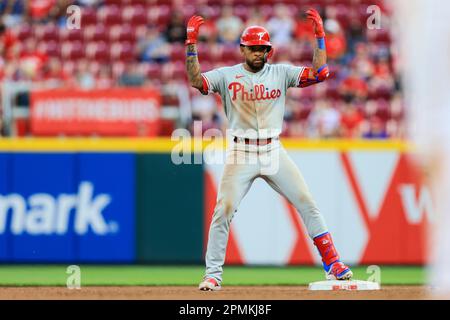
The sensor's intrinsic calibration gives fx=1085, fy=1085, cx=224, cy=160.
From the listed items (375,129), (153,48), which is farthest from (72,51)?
(375,129)

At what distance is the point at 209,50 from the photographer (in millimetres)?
15773

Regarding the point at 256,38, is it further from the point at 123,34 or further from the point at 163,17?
the point at 163,17

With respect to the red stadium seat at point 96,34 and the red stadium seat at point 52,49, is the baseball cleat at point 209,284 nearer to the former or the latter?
the red stadium seat at point 52,49

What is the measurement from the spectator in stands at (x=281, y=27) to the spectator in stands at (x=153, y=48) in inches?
62.1

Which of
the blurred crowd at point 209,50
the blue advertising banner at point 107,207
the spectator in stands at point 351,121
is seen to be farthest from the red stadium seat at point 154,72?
the blue advertising banner at point 107,207

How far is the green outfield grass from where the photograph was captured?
31.9 ft

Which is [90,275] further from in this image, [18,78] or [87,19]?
[87,19]

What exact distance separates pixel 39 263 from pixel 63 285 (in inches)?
109

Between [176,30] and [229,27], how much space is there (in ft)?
2.61

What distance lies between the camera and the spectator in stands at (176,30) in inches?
637

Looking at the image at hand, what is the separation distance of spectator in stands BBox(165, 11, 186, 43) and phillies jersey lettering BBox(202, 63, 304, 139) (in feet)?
27.7

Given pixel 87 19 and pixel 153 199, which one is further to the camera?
pixel 87 19
